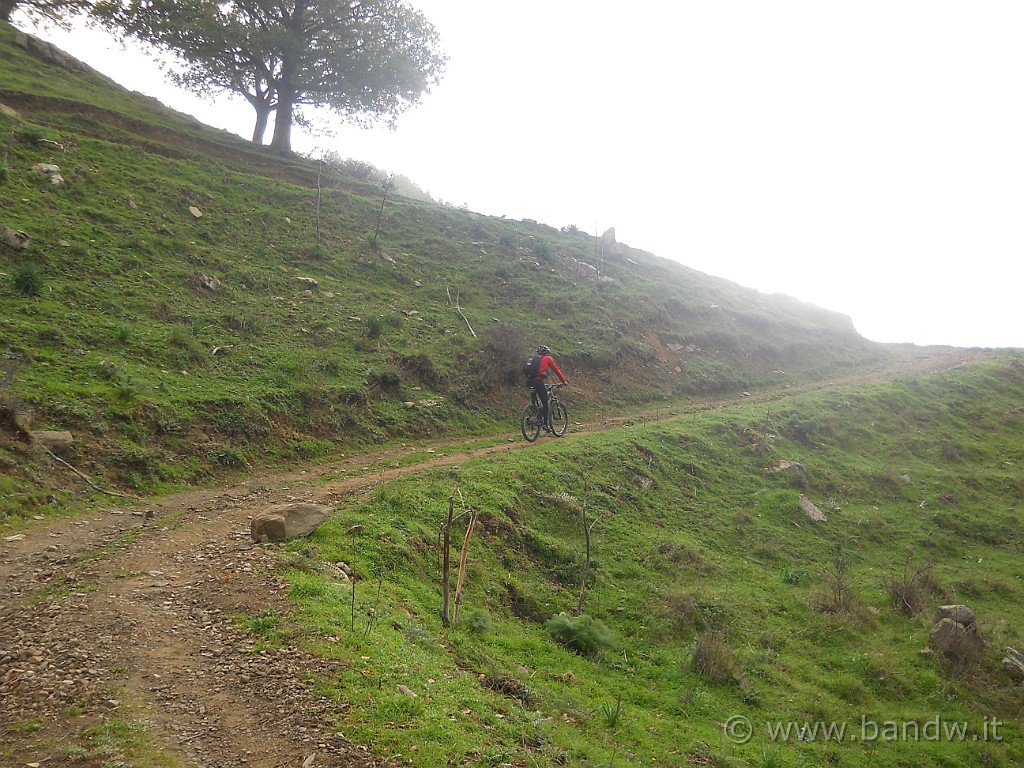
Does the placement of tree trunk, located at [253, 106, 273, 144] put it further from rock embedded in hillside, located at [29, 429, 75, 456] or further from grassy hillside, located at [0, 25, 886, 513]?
rock embedded in hillside, located at [29, 429, 75, 456]

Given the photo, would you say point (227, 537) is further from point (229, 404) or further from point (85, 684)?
point (229, 404)

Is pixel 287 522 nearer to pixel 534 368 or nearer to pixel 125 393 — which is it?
pixel 125 393

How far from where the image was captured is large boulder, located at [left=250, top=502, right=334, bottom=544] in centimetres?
890

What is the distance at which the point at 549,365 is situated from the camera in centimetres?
1742

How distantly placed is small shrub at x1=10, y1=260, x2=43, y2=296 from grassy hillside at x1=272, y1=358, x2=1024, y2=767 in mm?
10033

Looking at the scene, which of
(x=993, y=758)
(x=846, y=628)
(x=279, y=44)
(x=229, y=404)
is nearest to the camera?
(x=993, y=758)

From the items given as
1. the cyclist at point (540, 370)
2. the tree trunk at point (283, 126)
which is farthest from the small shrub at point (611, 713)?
the tree trunk at point (283, 126)

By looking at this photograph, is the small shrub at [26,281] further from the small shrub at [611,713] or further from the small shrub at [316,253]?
the small shrub at [611,713]

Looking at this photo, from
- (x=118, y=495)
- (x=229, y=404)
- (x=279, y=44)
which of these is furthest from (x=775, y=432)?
(x=279, y=44)

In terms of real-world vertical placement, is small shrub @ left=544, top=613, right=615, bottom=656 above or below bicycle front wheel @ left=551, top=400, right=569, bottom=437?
below

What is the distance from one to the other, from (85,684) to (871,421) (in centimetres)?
2708

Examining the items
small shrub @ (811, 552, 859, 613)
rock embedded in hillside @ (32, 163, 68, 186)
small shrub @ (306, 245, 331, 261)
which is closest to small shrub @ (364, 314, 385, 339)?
small shrub @ (306, 245, 331, 261)

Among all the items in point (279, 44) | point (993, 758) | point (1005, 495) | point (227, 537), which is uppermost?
point (279, 44)

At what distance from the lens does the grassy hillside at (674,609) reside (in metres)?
6.59
